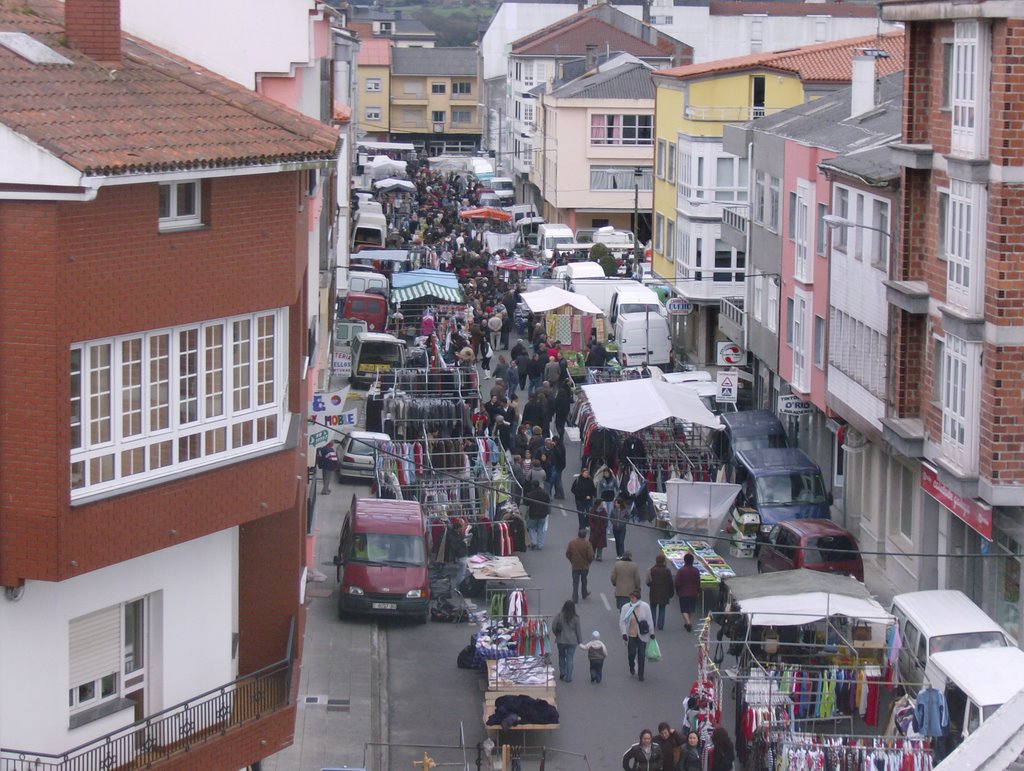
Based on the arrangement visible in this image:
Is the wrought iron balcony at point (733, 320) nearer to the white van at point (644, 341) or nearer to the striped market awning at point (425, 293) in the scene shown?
the white van at point (644, 341)

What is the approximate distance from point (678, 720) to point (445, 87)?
111 metres

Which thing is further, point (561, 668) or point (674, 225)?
point (674, 225)

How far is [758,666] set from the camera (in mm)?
20125

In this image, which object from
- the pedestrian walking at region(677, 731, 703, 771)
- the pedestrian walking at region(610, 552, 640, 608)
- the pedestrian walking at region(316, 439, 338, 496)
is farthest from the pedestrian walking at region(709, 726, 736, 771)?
the pedestrian walking at region(316, 439, 338, 496)

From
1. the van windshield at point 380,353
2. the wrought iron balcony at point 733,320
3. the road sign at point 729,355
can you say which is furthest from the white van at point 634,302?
the road sign at point 729,355

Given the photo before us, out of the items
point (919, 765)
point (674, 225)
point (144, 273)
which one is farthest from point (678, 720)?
point (674, 225)

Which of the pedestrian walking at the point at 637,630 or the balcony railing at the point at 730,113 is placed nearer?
the pedestrian walking at the point at 637,630

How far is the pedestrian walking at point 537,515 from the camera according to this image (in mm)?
28719

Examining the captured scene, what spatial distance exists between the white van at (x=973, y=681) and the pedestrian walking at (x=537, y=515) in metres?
10.0

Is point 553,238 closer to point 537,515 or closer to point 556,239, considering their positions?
point 556,239

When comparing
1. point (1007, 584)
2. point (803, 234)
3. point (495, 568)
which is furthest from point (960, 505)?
point (803, 234)

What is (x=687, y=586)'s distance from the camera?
24688mm

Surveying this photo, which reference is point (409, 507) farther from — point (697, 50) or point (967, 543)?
point (697, 50)

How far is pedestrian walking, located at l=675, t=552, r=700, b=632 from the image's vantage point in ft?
80.8
